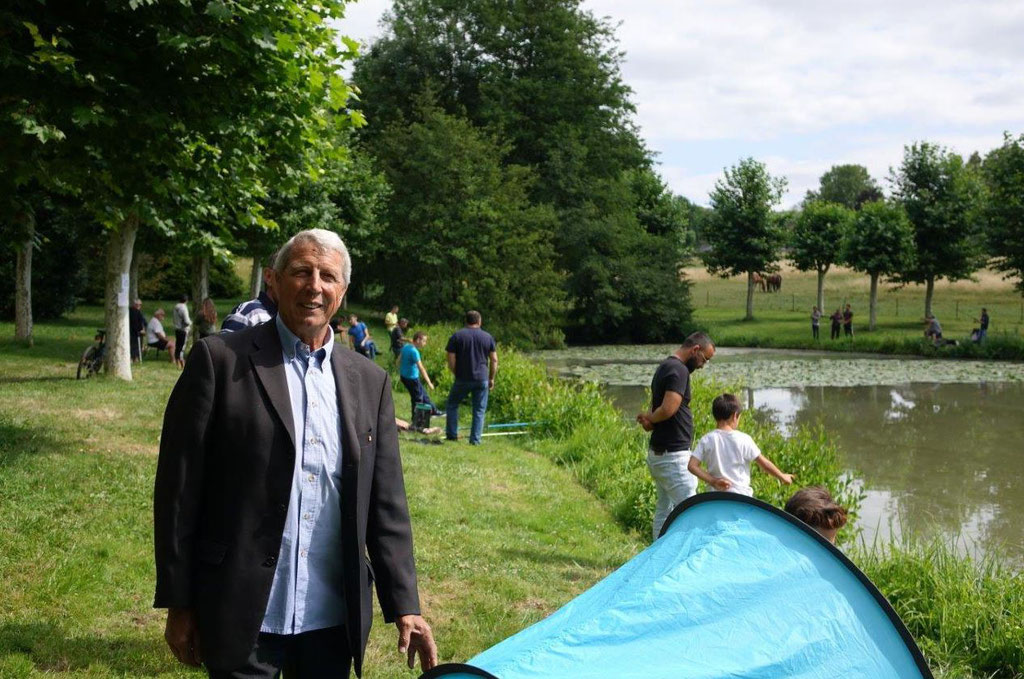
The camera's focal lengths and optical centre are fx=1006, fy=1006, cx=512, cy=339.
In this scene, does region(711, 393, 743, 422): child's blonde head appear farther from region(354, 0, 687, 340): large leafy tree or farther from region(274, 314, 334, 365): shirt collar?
region(354, 0, 687, 340): large leafy tree

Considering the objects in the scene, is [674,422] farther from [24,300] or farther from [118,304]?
[24,300]

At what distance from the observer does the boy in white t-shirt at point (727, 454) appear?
755cm

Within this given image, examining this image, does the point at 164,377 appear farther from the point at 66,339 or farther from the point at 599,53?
the point at 599,53

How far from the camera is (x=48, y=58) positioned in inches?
277

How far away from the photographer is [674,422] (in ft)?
27.2

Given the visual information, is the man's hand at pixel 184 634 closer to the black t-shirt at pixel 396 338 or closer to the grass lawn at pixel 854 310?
the black t-shirt at pixel 396 338

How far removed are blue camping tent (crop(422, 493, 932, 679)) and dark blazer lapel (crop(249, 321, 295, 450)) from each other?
0.93 metres

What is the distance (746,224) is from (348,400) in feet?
178

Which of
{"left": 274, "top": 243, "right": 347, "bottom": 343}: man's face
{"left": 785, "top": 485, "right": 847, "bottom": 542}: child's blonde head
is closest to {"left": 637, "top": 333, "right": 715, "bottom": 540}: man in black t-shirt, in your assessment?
{"left": 785, "top": 485, "right": 847, "bottom": 542}: child's blonde head

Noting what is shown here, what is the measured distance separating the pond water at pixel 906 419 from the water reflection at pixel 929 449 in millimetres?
25

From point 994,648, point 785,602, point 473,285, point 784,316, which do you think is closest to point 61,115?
point 785,602

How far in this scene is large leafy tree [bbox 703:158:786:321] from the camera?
55469 millimetres

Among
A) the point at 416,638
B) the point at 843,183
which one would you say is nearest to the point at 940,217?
the point at 416,638

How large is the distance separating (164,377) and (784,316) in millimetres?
42542
